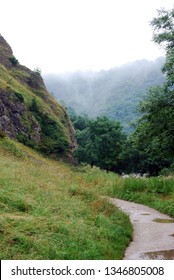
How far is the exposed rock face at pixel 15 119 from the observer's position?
62.7 meters

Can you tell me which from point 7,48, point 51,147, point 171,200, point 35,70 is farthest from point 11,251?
point 7,48

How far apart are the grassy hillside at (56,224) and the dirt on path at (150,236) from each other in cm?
42

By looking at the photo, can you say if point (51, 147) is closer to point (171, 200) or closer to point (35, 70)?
point (35, 70)

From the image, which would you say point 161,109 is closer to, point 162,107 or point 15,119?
point 162,107

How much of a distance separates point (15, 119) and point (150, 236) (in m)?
53.7

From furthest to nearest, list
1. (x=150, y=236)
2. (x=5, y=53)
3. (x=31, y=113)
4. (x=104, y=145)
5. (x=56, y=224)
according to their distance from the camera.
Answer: (x=5, y=53), (x=31, y=113), (x=104, y=145), (x=150, y=236), (x=56, y=224)

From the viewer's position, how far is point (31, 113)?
74812 mm

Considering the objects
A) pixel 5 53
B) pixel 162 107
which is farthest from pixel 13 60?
pixel 162 107

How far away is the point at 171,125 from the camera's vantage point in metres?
24.1

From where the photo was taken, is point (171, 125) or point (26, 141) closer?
point (171, 125)

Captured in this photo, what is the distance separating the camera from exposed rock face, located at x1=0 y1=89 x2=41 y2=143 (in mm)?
62656

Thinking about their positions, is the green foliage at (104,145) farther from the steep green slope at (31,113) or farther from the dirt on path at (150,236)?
the dirt on path at (150,236)

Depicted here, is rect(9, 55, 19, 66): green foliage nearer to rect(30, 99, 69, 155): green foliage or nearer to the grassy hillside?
rect(30, 99, 69, 155): green foliage
